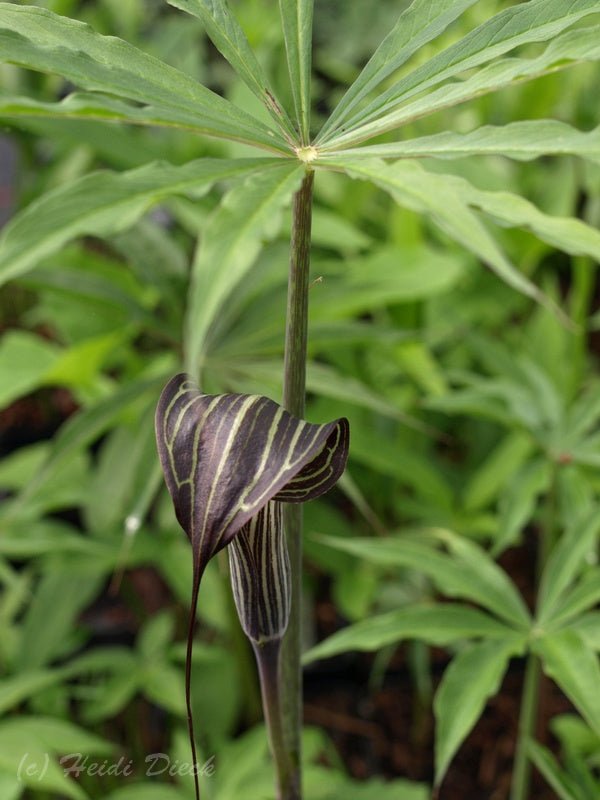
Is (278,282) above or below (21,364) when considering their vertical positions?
above

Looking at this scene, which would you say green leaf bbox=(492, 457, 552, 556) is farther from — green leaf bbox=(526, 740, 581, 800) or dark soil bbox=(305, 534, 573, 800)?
dark soil bbox=(305, 534, 573, 800)

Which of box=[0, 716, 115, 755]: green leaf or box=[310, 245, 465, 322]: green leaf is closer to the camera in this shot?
box=[0, 716, 115, 755]: green leaf

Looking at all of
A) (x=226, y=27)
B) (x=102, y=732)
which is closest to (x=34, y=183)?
(x=102, y=732)

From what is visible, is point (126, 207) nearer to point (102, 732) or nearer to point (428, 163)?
point (428, 163)

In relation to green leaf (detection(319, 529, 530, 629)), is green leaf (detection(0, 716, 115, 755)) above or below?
below

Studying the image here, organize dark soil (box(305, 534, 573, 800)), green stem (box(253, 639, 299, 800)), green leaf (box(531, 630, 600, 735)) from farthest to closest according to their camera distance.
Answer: dark soil (box(305, 534, 573, 800)), green leaf (box(531, 630, 600, 735)), green stem (box(253, 639, 299, 800))

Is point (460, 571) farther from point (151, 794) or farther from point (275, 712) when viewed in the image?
point (151, 794)

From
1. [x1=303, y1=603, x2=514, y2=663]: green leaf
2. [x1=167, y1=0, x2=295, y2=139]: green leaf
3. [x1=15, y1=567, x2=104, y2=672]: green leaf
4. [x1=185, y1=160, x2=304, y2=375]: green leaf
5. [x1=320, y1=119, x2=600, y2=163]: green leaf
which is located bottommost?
[x1=15, y1=567, x2=104, y2=672]: green leaf

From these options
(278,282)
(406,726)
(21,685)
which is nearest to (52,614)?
(21,685)

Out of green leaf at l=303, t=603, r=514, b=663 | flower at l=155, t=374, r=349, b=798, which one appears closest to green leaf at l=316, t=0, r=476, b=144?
flower at l=155, t=374, r=349, b=798
